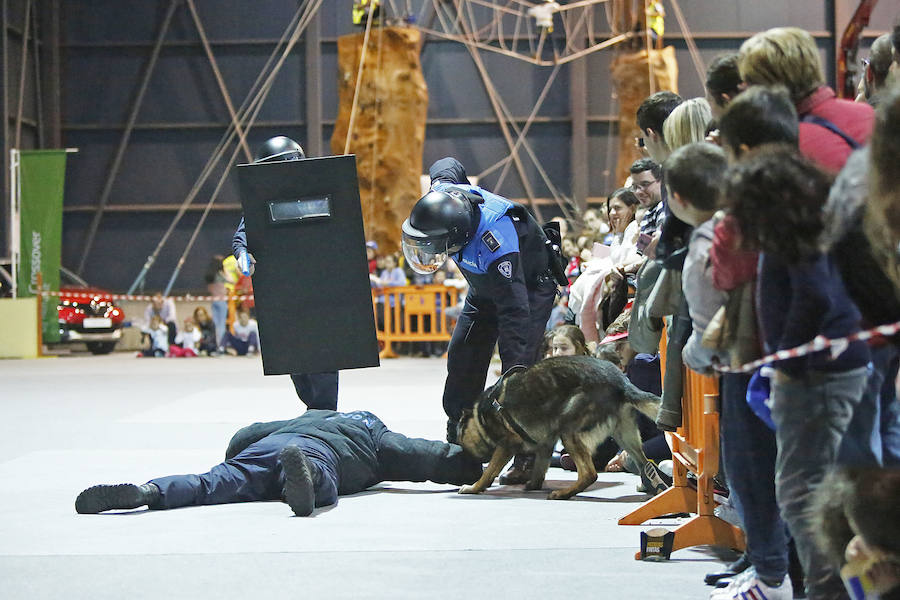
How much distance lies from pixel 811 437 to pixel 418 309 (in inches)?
606

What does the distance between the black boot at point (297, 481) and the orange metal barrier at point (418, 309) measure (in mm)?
12768

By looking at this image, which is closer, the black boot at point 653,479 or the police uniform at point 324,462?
the police uniform at point 324,462

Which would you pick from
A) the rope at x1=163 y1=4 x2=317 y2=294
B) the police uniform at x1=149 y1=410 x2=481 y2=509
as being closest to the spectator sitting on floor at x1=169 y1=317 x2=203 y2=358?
the rope at x1=163 y1=4 x2=317 y2=294

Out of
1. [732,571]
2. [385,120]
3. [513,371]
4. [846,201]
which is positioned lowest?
[732,571]

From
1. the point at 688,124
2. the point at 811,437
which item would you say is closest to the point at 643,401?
the point at 688,124

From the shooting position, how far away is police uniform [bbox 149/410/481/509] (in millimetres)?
5270

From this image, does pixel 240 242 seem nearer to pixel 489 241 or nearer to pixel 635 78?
pixel 489 241

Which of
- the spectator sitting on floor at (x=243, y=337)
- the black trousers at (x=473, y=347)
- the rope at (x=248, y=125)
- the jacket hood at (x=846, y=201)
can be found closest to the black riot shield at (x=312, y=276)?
the black trousers at (x=473, y=347)

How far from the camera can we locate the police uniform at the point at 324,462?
527cm

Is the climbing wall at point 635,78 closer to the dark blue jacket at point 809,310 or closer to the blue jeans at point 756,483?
the blue jeans at point 756,483

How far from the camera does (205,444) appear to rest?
7574 mm

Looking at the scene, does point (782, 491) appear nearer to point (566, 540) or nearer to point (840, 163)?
point (840, 163)

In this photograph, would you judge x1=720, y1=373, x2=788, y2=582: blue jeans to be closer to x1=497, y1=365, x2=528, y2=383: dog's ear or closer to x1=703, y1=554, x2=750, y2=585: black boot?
x1=703, y1=554, x2=750, y2=585: black boot

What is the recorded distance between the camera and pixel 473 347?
20.9ft
